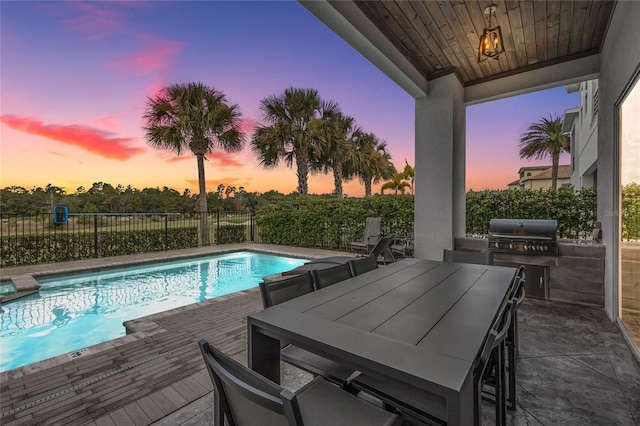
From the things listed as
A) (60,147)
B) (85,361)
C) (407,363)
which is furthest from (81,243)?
(407,363)

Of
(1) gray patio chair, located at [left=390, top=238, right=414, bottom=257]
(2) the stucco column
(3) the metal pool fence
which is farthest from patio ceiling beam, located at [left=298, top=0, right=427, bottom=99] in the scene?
(3) the metal pool fence

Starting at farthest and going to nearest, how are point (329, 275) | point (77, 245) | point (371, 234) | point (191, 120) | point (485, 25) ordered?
point (191, 120), point (77, 245), point (371, 234), point (485, 25), point (329, 275)

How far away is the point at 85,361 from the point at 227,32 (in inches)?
342

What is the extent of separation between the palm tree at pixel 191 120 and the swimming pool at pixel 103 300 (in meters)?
3.01

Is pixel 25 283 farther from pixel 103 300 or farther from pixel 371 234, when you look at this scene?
pixel 371 234

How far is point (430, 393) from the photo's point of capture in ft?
3.21

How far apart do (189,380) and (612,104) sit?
477 cm

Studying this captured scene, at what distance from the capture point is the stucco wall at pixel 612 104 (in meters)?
2.42

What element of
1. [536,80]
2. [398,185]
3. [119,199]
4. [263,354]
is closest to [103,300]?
[263,354]

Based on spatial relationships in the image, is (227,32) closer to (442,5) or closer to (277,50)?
(277,50)

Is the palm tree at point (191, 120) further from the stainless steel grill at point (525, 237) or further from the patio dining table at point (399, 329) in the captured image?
the patio dining table at point (399, 329)

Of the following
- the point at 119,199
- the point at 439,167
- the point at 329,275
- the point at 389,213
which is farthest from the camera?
the point at 119,199

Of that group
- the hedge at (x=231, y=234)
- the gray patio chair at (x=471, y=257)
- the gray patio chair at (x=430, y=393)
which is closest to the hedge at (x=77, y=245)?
the hedge at (x=231, y=234)

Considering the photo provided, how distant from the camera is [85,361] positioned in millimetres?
2297
